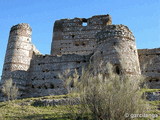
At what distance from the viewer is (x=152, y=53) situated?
21219 millimetres

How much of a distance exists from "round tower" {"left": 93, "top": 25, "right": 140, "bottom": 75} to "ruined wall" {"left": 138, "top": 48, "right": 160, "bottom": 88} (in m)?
2.96

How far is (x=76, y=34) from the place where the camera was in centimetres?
2814

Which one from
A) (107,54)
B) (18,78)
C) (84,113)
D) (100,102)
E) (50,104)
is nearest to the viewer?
(100,102)

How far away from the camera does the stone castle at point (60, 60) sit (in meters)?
17.4

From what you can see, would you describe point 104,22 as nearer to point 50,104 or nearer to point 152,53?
point 152,53

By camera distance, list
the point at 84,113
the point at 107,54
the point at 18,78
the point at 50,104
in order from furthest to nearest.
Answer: the point at 18,78
the point at 107,54
the point at 50,104
the point at 84,113

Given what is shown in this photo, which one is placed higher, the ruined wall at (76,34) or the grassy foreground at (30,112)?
the ruined wall at (76,34)

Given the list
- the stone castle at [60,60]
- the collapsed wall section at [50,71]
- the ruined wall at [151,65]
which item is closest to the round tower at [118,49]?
the stone castle at [60,60]

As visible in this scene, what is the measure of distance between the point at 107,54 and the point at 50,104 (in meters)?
6.11

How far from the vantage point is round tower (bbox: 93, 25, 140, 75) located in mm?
16625

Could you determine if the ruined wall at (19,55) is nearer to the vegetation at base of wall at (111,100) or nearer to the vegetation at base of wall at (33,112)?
the vegetation at base of wall at (33,112)

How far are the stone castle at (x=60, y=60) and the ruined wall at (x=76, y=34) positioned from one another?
17.8 ft

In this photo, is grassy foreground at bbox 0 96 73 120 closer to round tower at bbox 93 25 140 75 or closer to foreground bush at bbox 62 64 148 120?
foreground bush at bbox 62 64 148 120

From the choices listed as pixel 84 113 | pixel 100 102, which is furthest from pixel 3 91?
pixel 100 102
